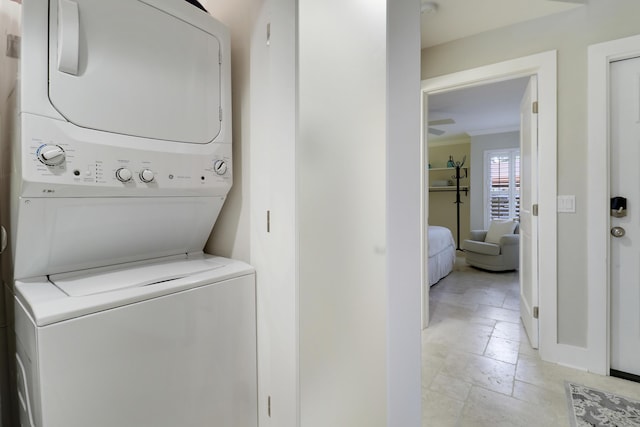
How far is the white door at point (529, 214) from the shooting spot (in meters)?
2.29

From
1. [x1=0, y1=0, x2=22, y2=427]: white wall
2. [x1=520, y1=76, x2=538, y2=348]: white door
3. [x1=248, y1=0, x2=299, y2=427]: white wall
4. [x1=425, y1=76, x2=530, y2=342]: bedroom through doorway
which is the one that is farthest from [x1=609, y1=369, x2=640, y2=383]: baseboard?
[x1=0, y1=0, x2=22, y2=427]: white wall

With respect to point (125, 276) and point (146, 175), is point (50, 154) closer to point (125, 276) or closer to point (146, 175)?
point (146, 175)

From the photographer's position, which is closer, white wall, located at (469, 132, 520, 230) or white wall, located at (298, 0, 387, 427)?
white wall, located at (298, 0, 387, 427)

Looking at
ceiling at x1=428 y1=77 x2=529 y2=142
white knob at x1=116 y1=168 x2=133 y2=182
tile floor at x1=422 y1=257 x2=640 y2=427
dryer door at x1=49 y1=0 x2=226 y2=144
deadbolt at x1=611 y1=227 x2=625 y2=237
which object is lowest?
tile floor at x1=422 y1=257 x2=640 y2=427

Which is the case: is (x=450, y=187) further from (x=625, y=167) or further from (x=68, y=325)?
(x=68, y=325)

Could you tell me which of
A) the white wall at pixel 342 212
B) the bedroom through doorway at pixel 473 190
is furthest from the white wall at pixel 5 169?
the bedroom through doorway at pixel 473 190

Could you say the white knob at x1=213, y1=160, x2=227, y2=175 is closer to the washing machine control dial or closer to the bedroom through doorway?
the washing machine control dial

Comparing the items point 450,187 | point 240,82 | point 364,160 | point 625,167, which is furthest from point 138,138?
point 450,187

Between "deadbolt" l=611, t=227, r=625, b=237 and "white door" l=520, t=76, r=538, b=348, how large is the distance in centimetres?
42

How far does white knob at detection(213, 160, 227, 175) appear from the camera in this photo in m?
1.18

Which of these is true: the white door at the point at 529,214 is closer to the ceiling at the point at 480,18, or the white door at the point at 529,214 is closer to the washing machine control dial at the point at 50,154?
the ceiling at the point at 480,18

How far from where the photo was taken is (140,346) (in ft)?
2.80

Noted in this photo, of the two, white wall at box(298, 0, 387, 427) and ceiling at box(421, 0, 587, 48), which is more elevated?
ceiling at box(421, 0, 587, 48)

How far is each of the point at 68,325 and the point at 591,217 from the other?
280 cm
